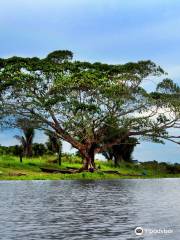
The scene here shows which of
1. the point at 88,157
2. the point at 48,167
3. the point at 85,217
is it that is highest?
the point at 88,157

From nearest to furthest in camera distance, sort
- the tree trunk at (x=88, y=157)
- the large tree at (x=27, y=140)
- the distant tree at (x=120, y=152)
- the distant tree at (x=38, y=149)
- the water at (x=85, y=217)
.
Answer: the water at (x=85, y=217), the tree trunk at (x=88, y=157), the large tree at (x=27, y=140), the distant tree at (x=38, y=149), the distant tree at (x=120, y=152)

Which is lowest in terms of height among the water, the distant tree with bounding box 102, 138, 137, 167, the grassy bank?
the water

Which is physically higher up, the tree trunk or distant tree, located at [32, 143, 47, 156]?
distant tree, located at [32, 143, 47, 156]

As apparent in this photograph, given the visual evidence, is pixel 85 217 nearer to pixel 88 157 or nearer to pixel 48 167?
pixel 88 157

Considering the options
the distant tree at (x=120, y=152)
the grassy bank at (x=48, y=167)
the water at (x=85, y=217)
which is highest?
the distant tree at (x=120, y=152)

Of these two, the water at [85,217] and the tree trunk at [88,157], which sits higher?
the tree trunk at [88,157]

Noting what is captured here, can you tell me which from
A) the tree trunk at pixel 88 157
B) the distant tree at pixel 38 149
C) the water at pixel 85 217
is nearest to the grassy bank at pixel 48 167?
the tree trunk at pixel 88 157

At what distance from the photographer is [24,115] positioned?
258 feet

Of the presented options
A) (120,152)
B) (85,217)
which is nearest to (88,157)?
(120,152)

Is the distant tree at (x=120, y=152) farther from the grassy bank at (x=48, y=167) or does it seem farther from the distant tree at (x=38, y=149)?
the distant tree at (x=38, y=149)

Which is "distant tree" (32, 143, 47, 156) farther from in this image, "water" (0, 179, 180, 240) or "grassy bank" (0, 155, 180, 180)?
"water" (0, 179, 180, 240)

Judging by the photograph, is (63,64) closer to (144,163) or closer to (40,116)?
(40,116)

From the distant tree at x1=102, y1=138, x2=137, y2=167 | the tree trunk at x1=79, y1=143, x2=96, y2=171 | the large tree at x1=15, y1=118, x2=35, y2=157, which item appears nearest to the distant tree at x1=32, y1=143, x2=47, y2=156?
the large tree at x1=15, y1=118, x2=35, y2=157

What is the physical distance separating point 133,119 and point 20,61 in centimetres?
1709
